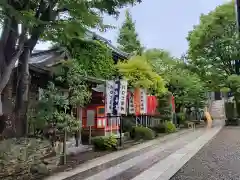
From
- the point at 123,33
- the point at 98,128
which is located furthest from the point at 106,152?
the point at 123,33

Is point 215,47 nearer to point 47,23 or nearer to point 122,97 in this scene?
point 122,97

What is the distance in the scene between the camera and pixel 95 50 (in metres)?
10.4

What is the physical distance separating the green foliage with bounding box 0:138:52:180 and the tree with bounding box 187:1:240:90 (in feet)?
84.4

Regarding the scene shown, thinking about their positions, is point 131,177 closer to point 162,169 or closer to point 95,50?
point 162,169

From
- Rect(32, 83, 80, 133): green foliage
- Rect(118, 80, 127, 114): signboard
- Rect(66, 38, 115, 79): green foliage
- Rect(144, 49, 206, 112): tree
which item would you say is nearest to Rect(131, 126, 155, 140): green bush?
Rect(118, 80, 127, 114): signboard

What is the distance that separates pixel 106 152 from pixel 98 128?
3291mm

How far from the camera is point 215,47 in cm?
3045

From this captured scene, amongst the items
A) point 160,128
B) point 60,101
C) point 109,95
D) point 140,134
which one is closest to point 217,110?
point 160,128

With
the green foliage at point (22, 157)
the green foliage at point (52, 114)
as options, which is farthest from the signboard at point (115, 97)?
the green foliage at point (22, 157)

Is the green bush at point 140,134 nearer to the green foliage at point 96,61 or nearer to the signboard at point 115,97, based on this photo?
the signboard at point 115,97

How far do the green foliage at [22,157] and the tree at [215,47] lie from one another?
25.7 metres

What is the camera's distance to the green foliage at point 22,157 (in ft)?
21.9

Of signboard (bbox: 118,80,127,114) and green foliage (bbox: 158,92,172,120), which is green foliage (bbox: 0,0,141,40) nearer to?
signboard (bbox: 118,80,127,114)

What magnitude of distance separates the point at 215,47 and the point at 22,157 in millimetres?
27420
